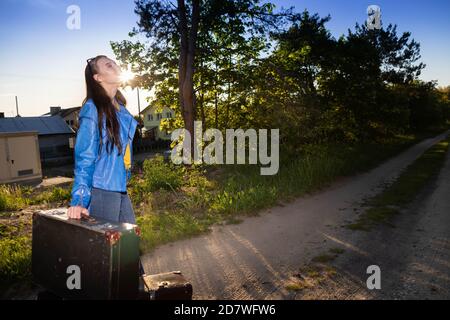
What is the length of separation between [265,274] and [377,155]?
15.2 m

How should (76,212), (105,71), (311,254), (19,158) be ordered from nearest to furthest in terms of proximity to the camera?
1. (76,212)
2. (105,71)
3. (311,254)
4. (19,158)

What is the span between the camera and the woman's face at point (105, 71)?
2.74 meters

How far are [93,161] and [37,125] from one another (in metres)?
35.5

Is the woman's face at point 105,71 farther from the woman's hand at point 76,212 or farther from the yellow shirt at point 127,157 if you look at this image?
the woman's hand at point 76,212

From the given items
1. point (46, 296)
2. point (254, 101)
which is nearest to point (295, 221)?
point (46, 296)

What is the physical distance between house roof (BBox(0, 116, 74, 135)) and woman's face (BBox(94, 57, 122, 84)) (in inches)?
1320

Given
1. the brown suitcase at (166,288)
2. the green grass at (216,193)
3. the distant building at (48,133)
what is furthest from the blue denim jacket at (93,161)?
the distant building at (48,133)

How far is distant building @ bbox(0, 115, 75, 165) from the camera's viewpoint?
1239 inches

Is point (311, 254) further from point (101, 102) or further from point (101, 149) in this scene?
point (101, 102)

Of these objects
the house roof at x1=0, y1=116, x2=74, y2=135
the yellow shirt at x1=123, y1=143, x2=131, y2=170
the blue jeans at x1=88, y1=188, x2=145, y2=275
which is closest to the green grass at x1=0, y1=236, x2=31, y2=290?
the blue jeans at x1=88, y1=188, x2=145, y2=275

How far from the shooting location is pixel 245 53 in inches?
553

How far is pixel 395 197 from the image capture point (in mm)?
8789

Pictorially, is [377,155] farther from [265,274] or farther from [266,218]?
[265,274]

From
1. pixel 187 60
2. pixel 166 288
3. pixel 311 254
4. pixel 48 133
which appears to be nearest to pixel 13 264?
pixel 166 288
